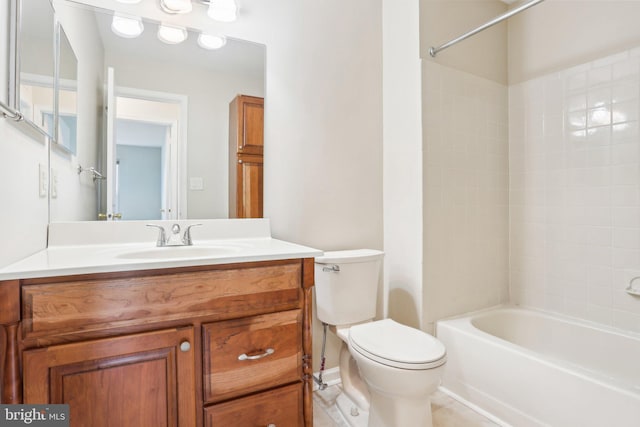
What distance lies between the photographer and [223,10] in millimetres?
1637

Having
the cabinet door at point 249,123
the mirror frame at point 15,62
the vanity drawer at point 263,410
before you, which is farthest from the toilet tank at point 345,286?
the mirror frame at point 15,62

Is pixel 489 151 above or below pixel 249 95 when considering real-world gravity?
below

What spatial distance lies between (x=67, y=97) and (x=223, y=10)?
2.65 ft

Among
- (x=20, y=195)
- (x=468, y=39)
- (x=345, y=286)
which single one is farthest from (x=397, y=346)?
(x=468, y=39)

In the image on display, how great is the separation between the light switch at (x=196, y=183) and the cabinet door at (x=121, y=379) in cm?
80

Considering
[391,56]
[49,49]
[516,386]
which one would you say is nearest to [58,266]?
[49,49]

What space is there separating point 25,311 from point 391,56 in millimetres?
2111

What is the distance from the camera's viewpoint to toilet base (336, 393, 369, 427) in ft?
5.23

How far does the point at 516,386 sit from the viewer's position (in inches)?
60.0

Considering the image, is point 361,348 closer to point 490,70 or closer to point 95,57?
point 95,57

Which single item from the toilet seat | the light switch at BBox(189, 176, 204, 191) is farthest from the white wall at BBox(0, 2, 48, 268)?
the toilet seat

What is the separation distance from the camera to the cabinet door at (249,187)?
67.6 inches

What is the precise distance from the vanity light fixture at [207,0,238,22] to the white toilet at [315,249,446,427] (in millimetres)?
1277

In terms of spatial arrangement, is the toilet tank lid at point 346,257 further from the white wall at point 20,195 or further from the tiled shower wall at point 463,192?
the white wall at point 20,195
